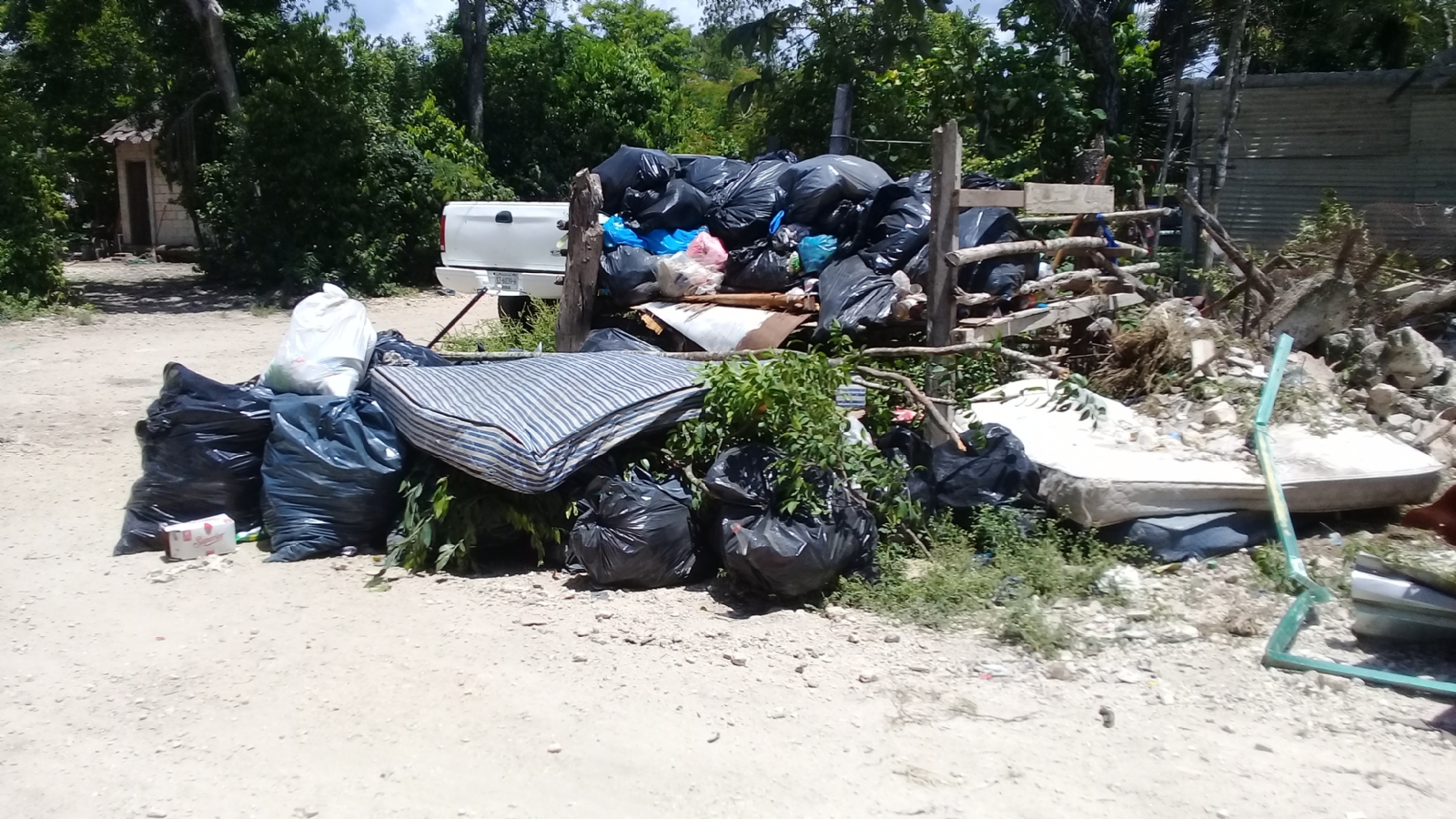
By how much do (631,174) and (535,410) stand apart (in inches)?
126

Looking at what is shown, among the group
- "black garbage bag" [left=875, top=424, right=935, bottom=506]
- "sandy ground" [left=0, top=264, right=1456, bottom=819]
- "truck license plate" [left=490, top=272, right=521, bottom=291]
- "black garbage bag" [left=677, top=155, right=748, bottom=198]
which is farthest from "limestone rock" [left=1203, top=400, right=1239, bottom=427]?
"truck license plate" [left=490, top=272, right=521, bottom=291]

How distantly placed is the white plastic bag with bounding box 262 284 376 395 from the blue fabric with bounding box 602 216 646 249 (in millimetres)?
1846

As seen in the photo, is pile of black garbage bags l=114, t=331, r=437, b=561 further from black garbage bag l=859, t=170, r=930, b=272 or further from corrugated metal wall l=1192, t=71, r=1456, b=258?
corrugated metal wall l=1192, t=71, r=1456, b=258

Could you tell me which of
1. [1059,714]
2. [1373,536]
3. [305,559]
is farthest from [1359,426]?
[305,559]

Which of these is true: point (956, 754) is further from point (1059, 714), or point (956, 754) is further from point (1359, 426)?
point (1359, 426)

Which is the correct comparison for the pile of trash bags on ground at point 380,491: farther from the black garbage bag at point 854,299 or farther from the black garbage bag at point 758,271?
the black garbage bag at point 758,271

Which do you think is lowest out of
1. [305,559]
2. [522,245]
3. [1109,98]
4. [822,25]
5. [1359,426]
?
[305,559]

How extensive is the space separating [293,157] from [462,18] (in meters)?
5.15

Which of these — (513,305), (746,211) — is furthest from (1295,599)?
(513,305)

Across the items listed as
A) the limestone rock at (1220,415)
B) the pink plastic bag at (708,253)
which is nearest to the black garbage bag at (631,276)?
the pink plastic bag at (708,253)

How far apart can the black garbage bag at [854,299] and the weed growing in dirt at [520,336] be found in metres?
2.17

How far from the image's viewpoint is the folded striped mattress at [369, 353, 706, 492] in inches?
193

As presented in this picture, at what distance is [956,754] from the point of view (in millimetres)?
3453

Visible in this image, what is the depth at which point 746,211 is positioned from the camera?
755cm
